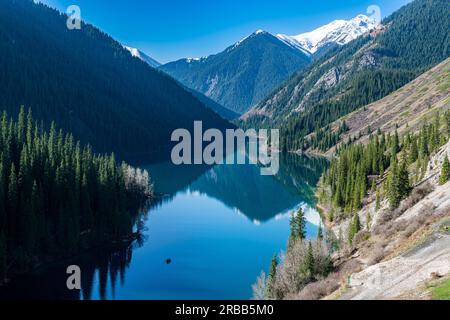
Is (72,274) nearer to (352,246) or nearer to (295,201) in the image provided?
(352,246)

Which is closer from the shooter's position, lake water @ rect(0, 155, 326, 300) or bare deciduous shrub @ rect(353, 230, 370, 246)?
bare deciduous shrub @ rect(353, 230, 370, 246)

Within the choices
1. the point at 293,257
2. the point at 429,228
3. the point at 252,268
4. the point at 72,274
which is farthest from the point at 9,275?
the point at 429,228

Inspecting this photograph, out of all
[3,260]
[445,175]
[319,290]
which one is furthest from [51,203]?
[445,175]

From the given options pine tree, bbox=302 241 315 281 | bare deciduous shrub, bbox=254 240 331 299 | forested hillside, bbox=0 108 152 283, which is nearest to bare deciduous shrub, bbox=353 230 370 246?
bare deciduous shrub, bbox=254 240 331 299

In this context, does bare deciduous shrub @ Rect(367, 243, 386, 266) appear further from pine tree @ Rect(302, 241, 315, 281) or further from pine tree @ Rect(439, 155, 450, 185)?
pine tree @ Rect(439, 155, 450, 185)

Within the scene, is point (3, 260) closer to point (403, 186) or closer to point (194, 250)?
point (194, 250)
